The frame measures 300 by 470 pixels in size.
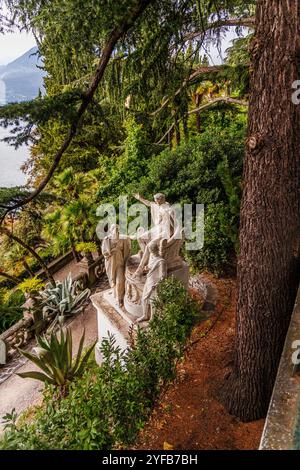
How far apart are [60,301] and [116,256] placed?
381cm

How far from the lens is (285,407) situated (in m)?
2.81

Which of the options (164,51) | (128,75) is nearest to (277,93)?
(164,51)

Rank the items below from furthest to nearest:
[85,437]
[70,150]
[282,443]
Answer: [70,150] → [85,437] → [282,443]

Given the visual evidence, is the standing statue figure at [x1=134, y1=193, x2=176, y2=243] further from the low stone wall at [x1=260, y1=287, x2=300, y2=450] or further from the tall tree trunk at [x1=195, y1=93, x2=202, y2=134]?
the tall tree trunk at [x1=195, y1=93, x2=202, y2=134]

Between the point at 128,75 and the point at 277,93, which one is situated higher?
the point at 128,75

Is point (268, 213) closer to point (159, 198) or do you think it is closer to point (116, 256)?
point (159, 198)

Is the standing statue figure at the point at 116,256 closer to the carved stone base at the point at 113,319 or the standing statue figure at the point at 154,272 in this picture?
the carved stone base at the point at 113,319

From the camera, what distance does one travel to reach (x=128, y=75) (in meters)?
4.94

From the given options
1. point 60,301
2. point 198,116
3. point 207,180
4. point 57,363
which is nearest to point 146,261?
point 57,363

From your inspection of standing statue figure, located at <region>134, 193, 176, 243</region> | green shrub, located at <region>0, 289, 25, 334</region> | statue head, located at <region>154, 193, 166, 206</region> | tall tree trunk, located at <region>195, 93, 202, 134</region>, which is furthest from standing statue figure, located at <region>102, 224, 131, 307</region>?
tall tree trunk, located at <region>195, 93, 202, 134</region>

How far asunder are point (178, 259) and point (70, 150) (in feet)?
32.0

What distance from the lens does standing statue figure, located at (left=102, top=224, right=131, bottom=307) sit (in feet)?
18.2

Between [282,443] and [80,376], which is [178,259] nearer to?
[80,376]

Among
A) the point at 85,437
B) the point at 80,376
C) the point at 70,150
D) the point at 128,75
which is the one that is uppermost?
the point at 128,75
